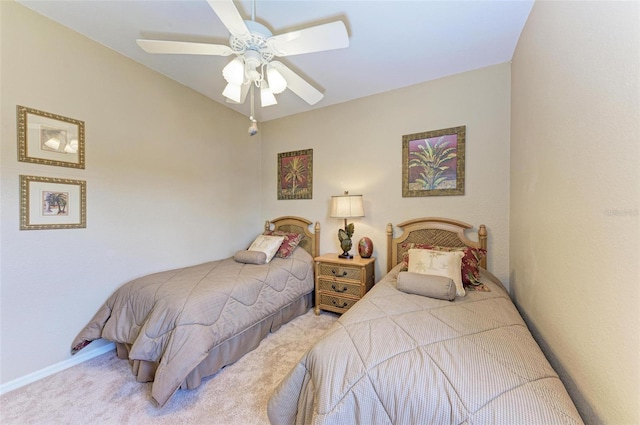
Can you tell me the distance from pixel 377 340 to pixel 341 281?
4.94 feet

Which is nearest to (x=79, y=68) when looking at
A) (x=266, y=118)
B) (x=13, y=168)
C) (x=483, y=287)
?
(x=13, y=168)

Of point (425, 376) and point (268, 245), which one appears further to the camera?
point (268, 245)

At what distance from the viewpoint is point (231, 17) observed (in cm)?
117

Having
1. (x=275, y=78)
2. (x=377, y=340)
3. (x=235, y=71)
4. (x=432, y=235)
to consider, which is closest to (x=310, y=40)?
(x=275, y=78)

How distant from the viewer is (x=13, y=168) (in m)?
1.58

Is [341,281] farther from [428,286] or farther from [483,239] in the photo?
[483,239]

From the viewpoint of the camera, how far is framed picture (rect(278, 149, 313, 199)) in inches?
126

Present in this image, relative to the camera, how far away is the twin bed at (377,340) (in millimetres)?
793

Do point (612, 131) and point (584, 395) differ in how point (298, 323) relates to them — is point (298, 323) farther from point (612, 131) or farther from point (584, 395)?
point (612, 131)

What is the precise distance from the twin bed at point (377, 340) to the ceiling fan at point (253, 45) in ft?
5.00

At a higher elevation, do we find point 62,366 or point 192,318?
point 192,318

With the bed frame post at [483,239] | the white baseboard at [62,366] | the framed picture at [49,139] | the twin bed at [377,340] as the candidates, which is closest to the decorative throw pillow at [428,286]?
the twin bed at [377,340]

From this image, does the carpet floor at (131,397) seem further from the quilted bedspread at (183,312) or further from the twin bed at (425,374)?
the twin bed at (425,374)

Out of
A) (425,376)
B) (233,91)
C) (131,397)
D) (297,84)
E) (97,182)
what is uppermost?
(297,84)
